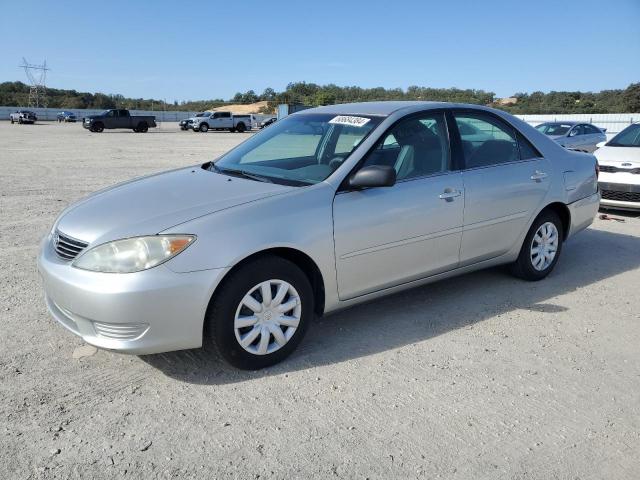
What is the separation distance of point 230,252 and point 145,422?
1.00 m

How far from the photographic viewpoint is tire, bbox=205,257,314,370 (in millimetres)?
3197

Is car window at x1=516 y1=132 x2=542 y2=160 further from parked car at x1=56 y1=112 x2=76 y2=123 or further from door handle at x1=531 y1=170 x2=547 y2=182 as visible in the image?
parked car at x1=56 y1=112 x2=76 y2=123

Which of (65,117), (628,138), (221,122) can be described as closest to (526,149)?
(628,138)

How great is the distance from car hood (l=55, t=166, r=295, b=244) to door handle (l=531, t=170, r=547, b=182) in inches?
97.0

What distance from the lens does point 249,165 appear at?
173 inches

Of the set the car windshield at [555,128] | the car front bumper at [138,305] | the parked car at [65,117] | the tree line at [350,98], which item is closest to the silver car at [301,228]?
the car front bumper at [138,305]

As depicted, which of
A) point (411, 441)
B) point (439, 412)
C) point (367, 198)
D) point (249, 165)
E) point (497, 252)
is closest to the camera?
point (411, 441)

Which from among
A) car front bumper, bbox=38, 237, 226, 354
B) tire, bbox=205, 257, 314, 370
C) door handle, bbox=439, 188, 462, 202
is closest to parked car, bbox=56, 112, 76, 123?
door handle, bbox=439, 188, 462, 202

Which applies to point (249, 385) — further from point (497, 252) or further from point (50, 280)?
point (497, 252)

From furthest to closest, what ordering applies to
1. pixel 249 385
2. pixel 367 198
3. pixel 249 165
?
1. pixel 249 165
2. pixel 367 198
3. pixel 249 385

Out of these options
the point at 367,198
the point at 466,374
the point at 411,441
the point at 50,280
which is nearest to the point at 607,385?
the point at 466,374

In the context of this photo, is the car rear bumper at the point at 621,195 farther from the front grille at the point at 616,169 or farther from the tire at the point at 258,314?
the tire at the point at 258,314

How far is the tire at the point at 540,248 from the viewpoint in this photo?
16.6 ft

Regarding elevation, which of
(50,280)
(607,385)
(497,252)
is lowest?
(607,385)
